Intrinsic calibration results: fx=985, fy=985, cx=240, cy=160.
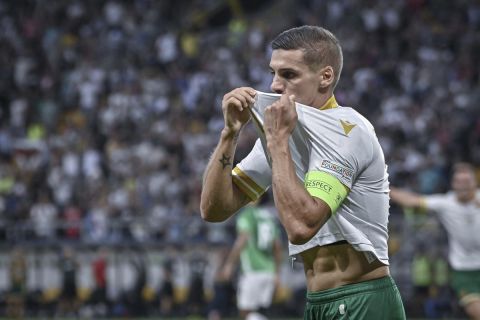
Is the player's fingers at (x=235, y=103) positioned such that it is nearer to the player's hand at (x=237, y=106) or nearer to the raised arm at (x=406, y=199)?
the player's hand at (x=237, y=106)

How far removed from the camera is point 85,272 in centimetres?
1631

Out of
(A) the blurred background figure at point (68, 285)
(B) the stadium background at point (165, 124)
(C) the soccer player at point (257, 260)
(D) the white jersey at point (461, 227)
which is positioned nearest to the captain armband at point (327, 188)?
(D) the white jersey at point (461, 227)

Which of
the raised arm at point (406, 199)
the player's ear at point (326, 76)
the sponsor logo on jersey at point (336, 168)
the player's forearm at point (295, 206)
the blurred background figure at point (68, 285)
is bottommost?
the blurred background figure at point (68, 285)

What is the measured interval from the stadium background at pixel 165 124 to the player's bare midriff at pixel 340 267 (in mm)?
11483

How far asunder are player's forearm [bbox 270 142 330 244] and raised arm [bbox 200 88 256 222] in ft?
1.57

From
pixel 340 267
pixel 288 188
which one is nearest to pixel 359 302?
pixel 340 267

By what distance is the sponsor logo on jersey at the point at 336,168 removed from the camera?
12.8 feet

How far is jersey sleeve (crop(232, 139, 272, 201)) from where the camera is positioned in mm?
4473

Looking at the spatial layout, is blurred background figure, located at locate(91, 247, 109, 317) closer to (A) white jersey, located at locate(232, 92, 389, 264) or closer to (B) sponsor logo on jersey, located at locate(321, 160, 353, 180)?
(A) white jersey, located at locate(232, 92, 389, 264)

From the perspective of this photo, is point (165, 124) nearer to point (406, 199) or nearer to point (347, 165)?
point (406, 199)

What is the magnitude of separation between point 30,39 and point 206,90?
521 centimetres

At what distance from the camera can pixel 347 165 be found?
3.92 metres

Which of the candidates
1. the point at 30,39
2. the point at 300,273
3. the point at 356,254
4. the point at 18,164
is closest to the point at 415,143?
the point at 300,273

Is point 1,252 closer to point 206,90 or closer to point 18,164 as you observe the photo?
point 18,164
